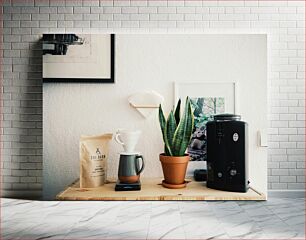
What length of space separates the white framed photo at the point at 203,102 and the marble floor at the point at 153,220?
0.96 feet

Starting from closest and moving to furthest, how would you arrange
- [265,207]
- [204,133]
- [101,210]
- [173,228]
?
1. [173,228]
2. [101,210]
3. [265,207]
4. [204,133]

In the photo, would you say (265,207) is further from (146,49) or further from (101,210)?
(146,49)

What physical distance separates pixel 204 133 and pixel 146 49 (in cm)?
54

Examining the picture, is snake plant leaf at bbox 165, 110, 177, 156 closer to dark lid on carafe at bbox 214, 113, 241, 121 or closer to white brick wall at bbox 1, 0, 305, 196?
dark lid on carafe at bbox 214, 113, 241, 121

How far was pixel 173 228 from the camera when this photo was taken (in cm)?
125

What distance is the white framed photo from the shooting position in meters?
1.74

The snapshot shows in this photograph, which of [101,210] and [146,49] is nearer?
[101,210]

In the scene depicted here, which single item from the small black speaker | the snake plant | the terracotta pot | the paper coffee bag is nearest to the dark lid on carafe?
the small black speaker

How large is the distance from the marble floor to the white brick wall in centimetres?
21

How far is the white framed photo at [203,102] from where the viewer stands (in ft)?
5.69

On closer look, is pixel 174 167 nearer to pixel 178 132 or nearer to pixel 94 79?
pixel 178 132

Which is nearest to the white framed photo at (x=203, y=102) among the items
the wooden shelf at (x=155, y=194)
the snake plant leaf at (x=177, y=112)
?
the snake plant leaf at (x=177, y=112)

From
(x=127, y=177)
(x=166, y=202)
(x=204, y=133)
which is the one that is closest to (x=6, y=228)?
(x=127, y=177)

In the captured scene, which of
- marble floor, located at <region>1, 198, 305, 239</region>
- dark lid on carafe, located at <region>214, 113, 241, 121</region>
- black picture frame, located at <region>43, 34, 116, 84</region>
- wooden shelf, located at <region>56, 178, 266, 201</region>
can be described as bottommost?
marble floor, located at <region>1, 198, 305, 239</region>
